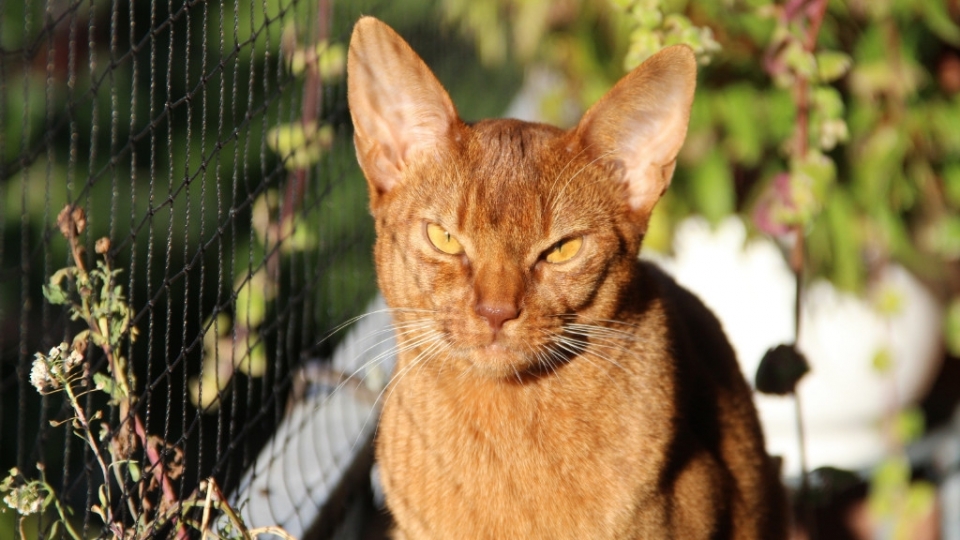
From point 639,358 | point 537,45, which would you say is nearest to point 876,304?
point 537,45

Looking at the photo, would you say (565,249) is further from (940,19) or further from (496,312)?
(940,19)

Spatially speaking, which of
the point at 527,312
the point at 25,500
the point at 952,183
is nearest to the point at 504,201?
the point at 527,312

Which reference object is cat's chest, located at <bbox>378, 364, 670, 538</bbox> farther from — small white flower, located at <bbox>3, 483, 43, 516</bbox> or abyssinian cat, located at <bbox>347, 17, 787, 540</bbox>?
small white flower, located at <bbox>3, 483, 43, 516</bbox>

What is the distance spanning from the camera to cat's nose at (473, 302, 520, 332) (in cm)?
190

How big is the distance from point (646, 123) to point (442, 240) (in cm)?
47

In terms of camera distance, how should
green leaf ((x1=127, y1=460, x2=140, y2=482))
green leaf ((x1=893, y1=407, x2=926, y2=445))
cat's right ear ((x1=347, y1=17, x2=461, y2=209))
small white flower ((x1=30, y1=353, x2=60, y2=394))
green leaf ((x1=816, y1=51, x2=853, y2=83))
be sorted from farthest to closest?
green leaf ((x1=893, y1=407, x2=926, y2=445))
green leaf ((x1=816, y1=51, x2=853, y2=83))
cat's right ear ((x1=347, y1=17, x2=461, y2=209))
green leaf ((x1=127, y1=460, x2=140, y2=482))
small white flower ((x1=30, y1=353, x2=60, y2=394))

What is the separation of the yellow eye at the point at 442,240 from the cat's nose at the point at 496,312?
0.16 m

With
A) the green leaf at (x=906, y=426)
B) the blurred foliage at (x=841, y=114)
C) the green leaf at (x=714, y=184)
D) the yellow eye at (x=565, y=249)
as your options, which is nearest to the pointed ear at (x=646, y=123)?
the yellow eye at (x=565, y=249)

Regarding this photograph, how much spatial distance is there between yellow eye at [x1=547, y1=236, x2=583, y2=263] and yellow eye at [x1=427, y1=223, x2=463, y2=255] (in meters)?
0.18

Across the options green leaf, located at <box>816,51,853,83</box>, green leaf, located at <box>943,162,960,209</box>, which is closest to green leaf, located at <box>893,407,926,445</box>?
green leaf, located at <box>943,162,960,209</box>

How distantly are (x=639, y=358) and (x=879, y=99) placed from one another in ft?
5.75

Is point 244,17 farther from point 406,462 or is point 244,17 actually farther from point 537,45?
point 406,462

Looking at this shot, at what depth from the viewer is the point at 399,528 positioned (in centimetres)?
224

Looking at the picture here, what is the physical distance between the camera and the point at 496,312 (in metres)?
1.89
